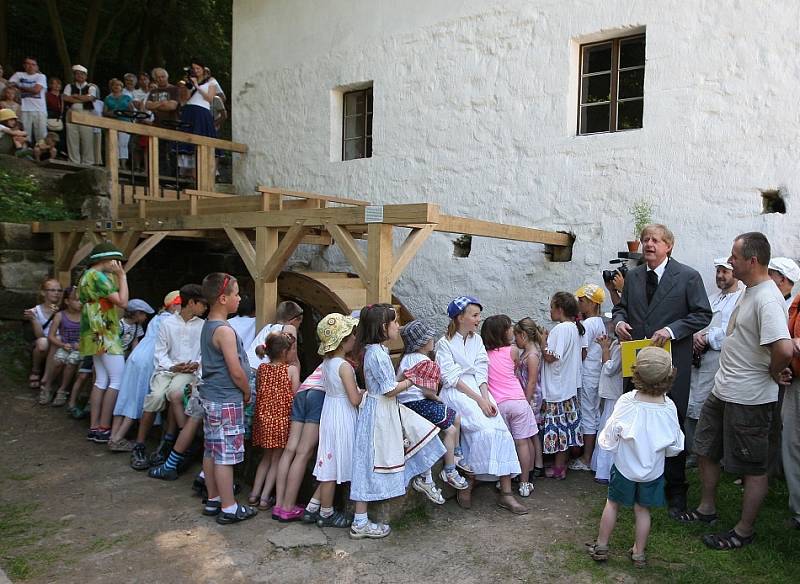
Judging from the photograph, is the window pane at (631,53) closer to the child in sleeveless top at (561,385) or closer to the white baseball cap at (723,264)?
the white baseball cap at (723,264)

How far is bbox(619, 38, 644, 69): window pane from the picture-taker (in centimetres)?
609

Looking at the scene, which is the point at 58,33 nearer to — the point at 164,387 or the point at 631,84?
the point at 164,387

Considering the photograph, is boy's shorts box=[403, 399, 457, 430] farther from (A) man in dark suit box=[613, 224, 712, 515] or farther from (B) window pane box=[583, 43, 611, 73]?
(B) window pane box=[583, 43, 611, 73]

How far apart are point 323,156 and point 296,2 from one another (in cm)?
207

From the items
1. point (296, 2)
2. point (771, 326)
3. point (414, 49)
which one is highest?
point (296, 2)

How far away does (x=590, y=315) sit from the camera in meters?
5.12

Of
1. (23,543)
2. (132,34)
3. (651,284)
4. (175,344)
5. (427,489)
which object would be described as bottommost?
(23,543)

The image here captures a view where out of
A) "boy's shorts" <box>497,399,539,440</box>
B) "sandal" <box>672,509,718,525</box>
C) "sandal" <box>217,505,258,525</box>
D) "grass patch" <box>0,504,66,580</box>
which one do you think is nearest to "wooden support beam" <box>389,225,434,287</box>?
"boy's shorts" <box>497,399,539,440</box>

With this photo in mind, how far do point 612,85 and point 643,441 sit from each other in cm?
401

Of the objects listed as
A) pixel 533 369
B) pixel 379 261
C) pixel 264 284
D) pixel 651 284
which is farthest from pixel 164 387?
pixel 651 284

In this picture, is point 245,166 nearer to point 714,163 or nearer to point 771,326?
point 714,163

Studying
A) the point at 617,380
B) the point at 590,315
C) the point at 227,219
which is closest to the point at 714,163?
the point at 590,315

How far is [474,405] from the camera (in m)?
4.23

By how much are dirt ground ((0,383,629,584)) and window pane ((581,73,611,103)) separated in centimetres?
355
